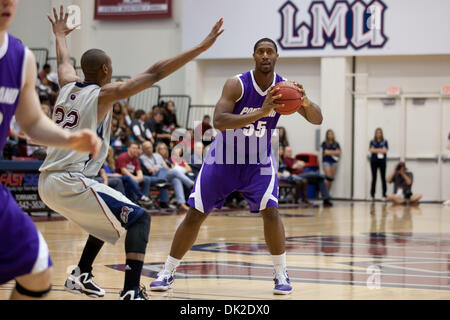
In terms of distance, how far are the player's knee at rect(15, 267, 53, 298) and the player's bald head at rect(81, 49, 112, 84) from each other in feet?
6.71

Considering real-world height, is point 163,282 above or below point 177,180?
below

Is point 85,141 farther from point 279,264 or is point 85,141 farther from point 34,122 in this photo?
point 279,264

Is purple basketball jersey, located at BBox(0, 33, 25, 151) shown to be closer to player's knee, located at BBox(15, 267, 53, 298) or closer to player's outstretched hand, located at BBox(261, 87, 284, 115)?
player's knee, located at BBox(15, 267, 53, 298)

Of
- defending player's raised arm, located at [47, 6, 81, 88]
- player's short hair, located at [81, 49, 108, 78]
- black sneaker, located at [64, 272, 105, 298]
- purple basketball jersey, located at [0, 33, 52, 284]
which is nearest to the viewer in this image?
purple basketball jersey, located at [0, 33, 52, 284]

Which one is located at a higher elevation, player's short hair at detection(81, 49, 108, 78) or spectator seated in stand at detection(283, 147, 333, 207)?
player's short hair at detection(81, 49, 108, 78)

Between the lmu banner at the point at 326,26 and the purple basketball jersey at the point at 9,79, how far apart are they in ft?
59.7

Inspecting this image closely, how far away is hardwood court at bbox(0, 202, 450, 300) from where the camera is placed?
17.7ft

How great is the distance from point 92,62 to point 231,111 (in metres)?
1.26

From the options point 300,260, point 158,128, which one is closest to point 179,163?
point 158,128

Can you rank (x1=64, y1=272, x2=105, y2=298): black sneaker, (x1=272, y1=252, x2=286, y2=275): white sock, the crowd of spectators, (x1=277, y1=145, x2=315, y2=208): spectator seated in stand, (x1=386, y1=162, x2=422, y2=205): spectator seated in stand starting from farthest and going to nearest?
(x1=386, y1=162, x2=422, y2=205): spectator seated in stand < (x1=277, y1=145, x2=315, y2=208): spectator seated in stand < the crowd of spectators < (x1=272, y1=252, x2=286, y2=275): white sock < (x1=64, y1=272, x2=105, y2=298): black sneaker

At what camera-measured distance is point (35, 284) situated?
3059 mm

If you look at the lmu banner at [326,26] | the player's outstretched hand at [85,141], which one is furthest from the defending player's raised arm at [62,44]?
the lmu banner at [326,26]

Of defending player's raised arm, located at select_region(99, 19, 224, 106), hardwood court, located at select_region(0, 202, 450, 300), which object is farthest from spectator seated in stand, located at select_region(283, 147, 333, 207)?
defending player's raised arm, located at select_region(99, 19, 224, 106)
